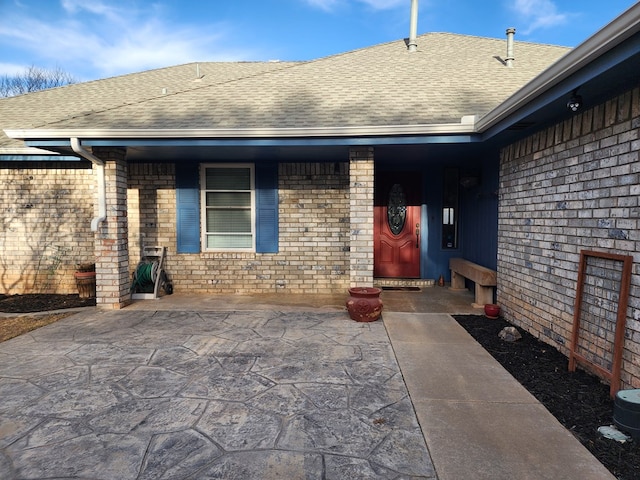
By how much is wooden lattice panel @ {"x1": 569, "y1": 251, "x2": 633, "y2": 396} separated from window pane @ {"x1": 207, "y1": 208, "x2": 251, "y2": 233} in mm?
5364

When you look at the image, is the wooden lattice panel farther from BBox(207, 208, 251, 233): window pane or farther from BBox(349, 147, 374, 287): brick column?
BBox(207, 208, 251, 233): window pane

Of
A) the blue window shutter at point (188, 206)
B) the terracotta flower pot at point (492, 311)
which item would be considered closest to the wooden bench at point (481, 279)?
the terracotta flower pot at point (492, 311)

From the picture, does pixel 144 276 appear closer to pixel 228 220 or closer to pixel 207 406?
pixel 228 220

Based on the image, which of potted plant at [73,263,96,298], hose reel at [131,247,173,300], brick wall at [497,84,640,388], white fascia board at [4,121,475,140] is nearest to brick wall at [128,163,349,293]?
hose reel at [131,247,173,300]

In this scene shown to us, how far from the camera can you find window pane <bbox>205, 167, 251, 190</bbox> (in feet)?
23.0

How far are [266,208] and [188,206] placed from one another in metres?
1.50

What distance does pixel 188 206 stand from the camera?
275 inches

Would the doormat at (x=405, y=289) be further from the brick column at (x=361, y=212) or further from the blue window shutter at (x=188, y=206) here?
the blue window shutter at (x=188, y=206)

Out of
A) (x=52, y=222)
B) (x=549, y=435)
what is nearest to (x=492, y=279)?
(x=549, y=435)

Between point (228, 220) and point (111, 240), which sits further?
point (228, 220)

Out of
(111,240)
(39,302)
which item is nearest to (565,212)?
(111,240)

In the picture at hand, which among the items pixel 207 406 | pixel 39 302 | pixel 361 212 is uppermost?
pixel 361 212

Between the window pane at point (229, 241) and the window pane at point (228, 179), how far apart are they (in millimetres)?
948

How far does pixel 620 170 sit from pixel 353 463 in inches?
122
